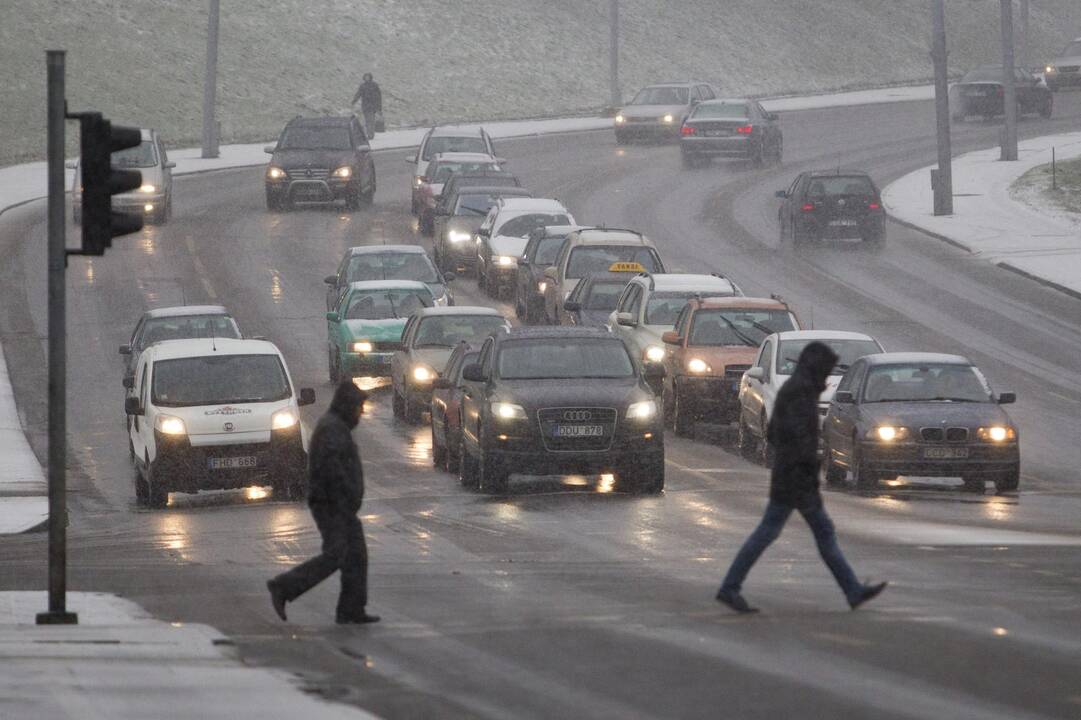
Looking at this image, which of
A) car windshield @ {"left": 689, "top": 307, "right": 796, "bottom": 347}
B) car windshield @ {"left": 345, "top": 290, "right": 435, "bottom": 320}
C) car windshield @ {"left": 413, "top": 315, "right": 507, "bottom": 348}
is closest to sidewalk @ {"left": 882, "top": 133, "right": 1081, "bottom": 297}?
car windshield @ {"left": 689, "top": 307, "right": 796, "bottom": 347}

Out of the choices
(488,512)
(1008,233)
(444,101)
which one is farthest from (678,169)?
(488,512)

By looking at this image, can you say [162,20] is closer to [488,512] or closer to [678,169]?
[678,169]

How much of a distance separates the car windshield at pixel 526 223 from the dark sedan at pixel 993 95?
35423 millimetres

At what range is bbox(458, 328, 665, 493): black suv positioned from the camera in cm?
2116

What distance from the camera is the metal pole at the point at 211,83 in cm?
6125

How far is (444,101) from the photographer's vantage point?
87312 mm

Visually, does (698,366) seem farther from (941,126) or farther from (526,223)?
(941,126)

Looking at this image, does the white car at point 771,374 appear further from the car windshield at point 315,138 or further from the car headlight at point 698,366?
the car windshield at point 315,138

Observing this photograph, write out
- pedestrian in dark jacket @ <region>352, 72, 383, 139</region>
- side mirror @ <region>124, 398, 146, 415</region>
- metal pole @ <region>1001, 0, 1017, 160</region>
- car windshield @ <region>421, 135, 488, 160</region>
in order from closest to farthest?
side mirror @ <region>124, 398, 146, 415</region>, car windshield @ <region>421, 135, 488, 160</region>, metal pole @ <region>1001, 0, 1017, 160</region>, pedestrian in dark jacket @ <region>352, 72, 383, 139</region>

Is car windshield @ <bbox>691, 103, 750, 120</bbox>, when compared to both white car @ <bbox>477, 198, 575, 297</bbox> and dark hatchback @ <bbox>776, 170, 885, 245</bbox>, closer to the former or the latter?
dark hatchback @ <bbox>776, 170, 885, 245</bbox>

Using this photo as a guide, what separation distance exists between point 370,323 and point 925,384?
10760 mm

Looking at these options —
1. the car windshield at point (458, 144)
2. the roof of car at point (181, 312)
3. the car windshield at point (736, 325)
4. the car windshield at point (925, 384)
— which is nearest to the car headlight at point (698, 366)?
the car windshield at point (736, 325)

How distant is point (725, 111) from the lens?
60469 mm

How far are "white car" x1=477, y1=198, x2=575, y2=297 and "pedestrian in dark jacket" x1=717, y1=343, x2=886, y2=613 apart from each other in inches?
1075
